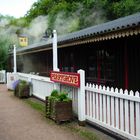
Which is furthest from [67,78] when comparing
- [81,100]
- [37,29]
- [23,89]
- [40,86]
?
[37,29]

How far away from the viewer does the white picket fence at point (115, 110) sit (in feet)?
18.1

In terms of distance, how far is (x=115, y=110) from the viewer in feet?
20.1

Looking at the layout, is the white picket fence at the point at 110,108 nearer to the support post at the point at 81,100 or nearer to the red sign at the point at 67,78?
the support post at the point at 81,100

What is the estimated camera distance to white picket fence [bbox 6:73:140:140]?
553 centimetres

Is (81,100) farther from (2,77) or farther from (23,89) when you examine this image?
(2,77)

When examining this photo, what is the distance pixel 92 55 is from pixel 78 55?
53.0 inches

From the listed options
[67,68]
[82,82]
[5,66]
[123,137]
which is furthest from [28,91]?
[5,66]

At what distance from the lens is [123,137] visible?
5859 millimetres

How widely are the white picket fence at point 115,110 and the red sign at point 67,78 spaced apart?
0.36 meters


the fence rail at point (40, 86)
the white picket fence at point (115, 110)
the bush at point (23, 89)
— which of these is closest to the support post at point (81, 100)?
the white picket fence at point (115, 110)

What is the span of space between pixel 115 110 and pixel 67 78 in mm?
2321

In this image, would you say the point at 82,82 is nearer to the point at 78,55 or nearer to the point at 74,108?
the point at 74,108

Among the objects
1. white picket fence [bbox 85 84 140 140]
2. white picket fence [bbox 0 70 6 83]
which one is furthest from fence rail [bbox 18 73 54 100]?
white picket fence [bbox 0 70 6 83]

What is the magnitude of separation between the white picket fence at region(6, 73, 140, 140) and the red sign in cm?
22
